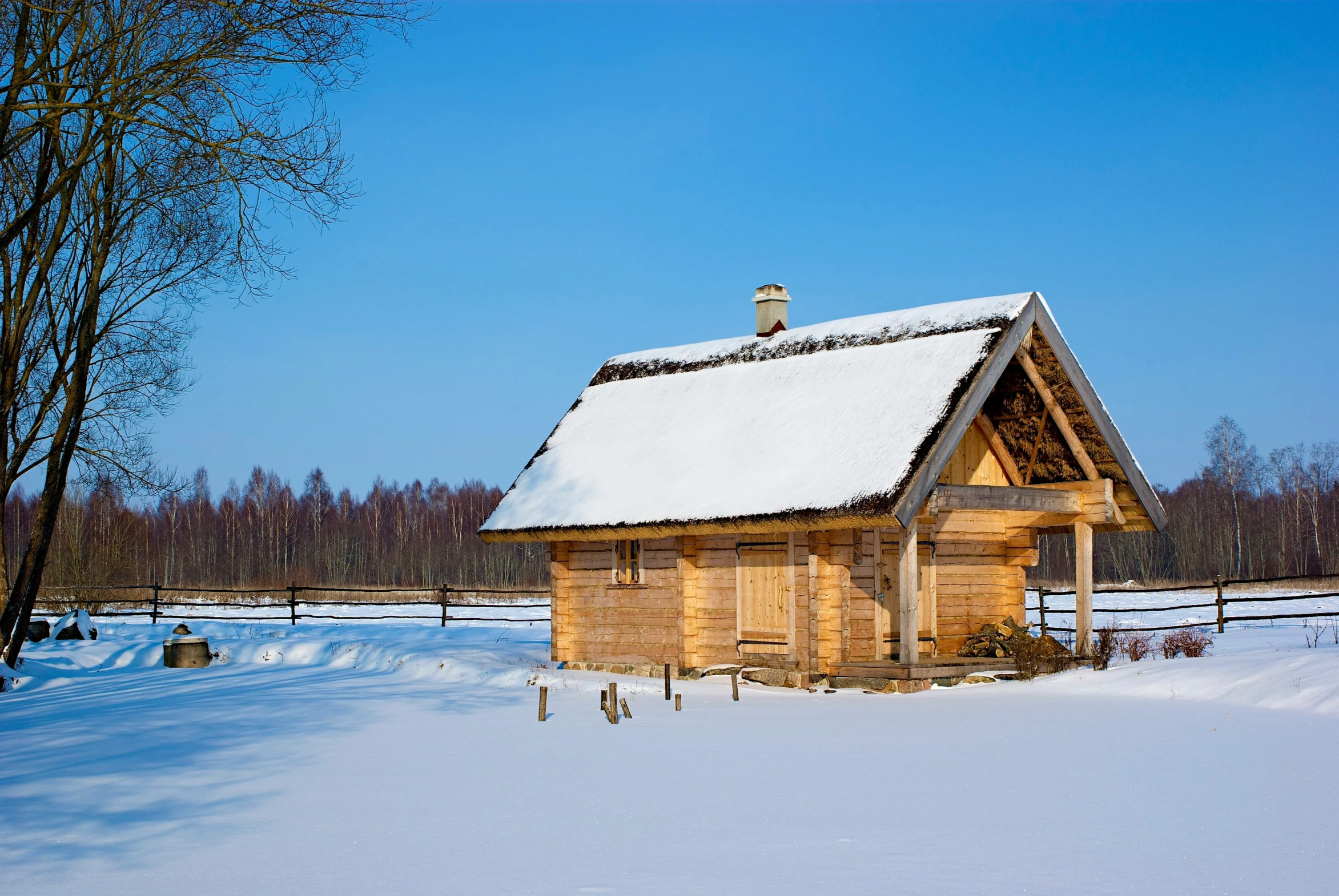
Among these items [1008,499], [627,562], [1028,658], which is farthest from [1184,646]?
[627,562]

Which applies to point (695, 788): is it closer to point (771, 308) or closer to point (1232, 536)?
point (771, 308)

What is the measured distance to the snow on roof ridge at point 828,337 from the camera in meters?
18.0

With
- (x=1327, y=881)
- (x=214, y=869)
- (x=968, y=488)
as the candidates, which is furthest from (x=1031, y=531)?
(x=214, y=869)

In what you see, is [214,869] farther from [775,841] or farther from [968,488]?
[968,488]

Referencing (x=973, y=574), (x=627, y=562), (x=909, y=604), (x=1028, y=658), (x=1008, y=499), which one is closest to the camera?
(x=909, y=604)

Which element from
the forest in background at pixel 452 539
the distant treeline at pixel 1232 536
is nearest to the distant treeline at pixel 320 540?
the forest in background at pixel 452 539

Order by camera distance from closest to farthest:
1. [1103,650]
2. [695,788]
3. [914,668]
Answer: [695,788], [914,668], [1103,650]

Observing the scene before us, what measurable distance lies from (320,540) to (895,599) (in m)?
73.2

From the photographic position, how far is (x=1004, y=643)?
18609 millimetres

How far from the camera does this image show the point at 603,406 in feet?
76.5

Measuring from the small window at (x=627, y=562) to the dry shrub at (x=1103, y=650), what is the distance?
7.12 metres

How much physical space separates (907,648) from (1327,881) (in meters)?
10.2

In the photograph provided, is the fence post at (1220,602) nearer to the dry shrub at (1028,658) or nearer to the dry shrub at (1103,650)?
the dry shrub at (1103,650)

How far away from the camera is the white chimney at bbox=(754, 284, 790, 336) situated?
72.3 feet
